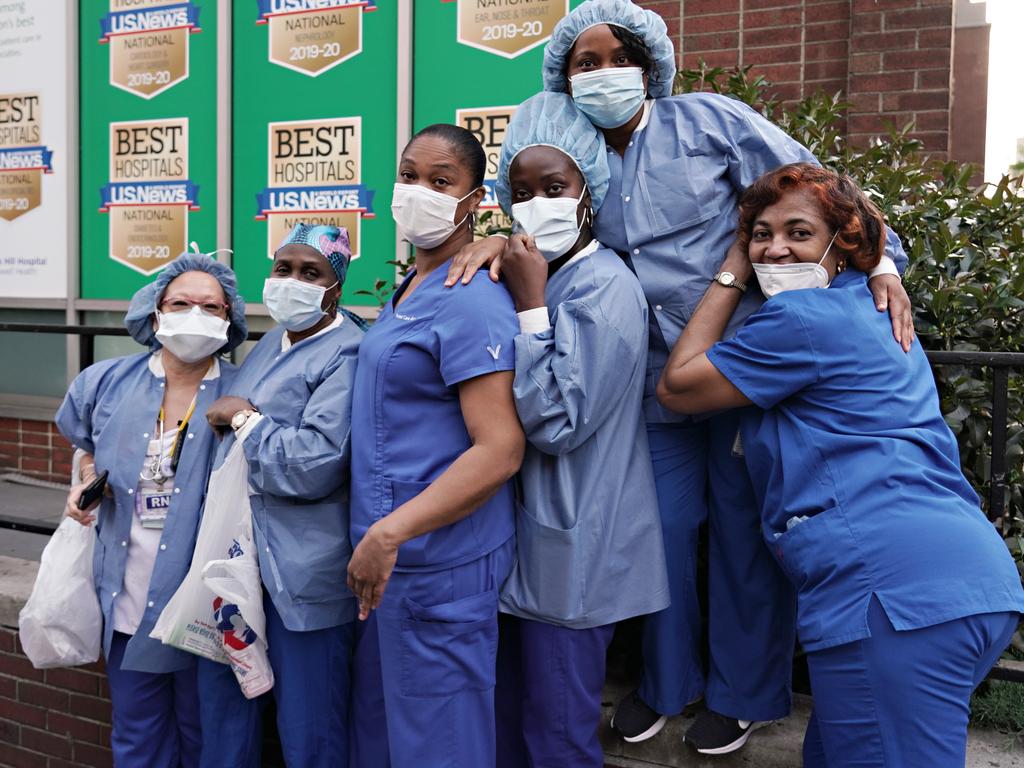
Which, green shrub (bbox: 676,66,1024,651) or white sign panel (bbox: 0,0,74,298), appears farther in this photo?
white sign panel (bbox: 0,0,74,298)

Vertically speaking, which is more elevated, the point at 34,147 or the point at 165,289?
the point at 34,147

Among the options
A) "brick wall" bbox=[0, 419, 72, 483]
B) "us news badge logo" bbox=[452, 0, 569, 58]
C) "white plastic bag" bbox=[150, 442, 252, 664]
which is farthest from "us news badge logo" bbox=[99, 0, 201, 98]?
"white plastic bag" bbox=[150, 442, 252, 664]

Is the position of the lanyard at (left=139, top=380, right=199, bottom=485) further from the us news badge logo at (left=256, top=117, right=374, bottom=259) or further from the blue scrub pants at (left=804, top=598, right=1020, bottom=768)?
the us news badge logo at (left=256, top=117, right=374, bottom=259)

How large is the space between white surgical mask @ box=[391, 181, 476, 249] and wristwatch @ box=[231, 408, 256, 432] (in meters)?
0.61

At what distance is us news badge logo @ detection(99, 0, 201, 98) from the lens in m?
5.73

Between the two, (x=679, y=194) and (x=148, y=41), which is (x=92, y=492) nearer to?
(x=679, y=194)

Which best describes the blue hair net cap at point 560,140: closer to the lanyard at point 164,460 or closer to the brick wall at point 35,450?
the lanyard at point 164,460

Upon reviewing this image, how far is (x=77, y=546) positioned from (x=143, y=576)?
9.5 inches

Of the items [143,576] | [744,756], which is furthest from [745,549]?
[143,576]

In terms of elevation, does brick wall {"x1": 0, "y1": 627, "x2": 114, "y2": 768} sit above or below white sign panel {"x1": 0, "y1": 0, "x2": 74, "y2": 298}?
below

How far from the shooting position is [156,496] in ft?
8.67

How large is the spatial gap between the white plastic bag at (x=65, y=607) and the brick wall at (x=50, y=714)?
0.54m

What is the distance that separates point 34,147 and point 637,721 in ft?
18.4

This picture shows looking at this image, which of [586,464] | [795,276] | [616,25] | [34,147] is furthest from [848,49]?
[34,147]
